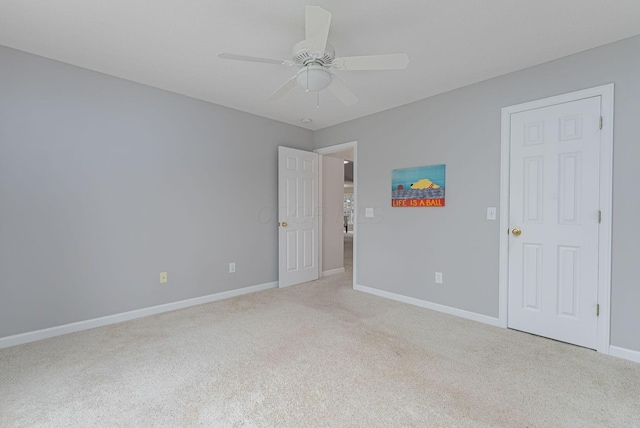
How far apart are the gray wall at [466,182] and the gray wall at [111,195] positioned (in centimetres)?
170

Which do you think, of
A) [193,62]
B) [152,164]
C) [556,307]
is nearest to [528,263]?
[556,307]

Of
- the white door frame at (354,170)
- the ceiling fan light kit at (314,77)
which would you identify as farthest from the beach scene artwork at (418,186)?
the ceiling fan light kit at (314,77)

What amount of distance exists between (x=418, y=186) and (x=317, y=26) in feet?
7.69

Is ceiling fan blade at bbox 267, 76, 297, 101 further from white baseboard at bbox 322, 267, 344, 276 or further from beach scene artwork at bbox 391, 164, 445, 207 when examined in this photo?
white baseboard at bbox 322, 267, 344, 276

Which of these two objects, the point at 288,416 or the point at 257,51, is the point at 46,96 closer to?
the point at 257,51

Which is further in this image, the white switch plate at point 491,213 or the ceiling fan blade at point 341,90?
the white switch plate at point 491,213

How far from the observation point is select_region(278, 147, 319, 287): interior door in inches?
167

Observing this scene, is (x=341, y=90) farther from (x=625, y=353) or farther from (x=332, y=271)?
(x=332, y=271)

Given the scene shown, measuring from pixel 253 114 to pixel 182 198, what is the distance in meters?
1.51

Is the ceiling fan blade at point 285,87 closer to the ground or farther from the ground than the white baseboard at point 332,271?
farther from the ground

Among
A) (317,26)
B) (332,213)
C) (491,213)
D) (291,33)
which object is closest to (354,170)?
(332,213)

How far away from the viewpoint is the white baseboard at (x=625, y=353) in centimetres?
217

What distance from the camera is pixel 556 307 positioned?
2543 millimetres

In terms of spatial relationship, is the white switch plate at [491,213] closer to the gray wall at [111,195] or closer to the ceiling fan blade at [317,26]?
the ceiling fan blade at [317,26]
